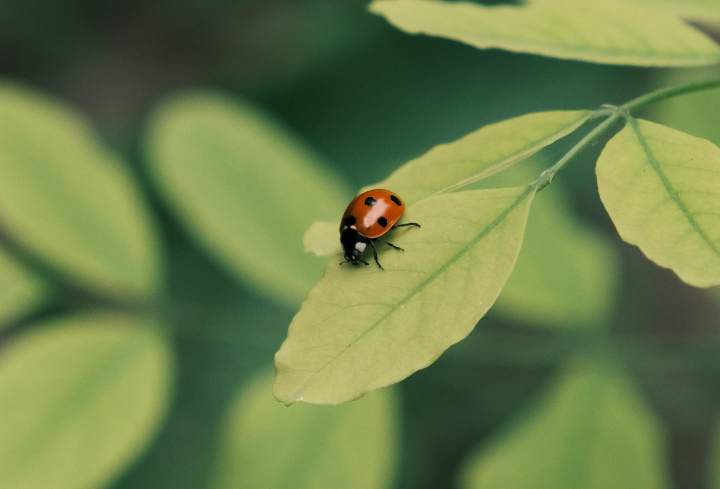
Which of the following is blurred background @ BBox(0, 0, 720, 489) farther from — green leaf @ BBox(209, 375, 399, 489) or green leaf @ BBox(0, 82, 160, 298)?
green leaf @ BBox(209, 375, 399, 489)

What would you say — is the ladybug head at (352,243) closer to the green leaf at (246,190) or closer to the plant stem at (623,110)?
the plant stem at (623,110)

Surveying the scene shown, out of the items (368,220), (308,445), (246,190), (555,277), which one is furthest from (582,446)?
(246,190)

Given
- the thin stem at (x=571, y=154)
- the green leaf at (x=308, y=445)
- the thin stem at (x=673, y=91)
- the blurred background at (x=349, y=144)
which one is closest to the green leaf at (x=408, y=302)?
the thin stem at (x=571, y=154)

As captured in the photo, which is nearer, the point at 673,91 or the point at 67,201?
the point at 673,91

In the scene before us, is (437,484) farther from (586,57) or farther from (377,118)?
(586,57)

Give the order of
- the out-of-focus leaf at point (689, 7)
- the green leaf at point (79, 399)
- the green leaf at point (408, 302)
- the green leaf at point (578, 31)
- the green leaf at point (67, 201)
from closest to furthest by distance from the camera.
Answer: the green leaf at point (408, 302) < the green leaf at point (578, 31) < the out-of-focus leaf at point (689, 7) < the green leaf at point (79, 399) < the green leaf at point (67, 201)

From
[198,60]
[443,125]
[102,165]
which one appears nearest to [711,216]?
[102,165]

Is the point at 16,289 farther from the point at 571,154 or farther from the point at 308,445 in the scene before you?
the point at 571,154
